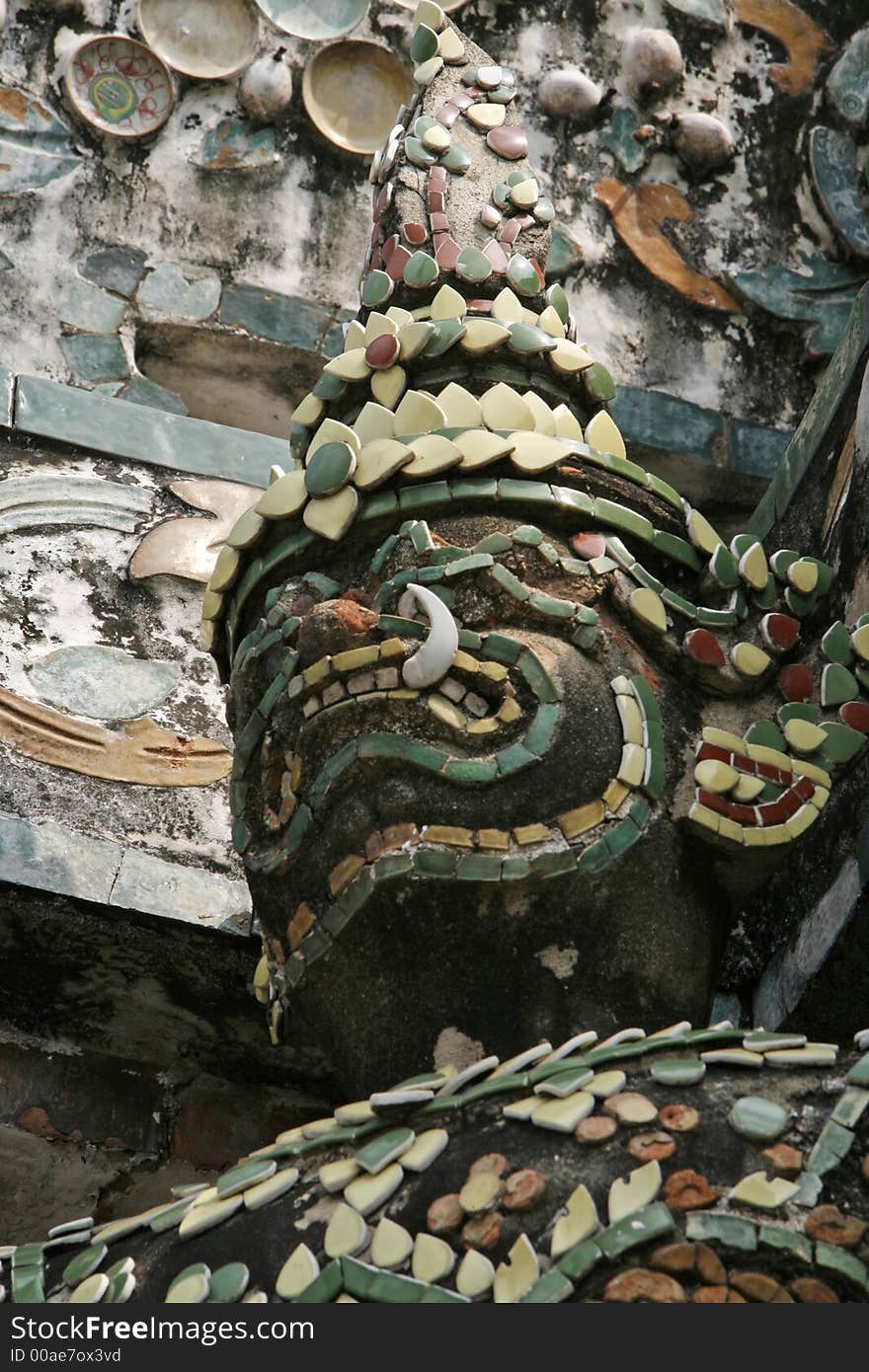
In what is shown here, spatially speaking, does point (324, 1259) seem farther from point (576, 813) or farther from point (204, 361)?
point (204, 361)

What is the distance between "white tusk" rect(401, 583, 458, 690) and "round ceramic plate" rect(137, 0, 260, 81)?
3405 mm

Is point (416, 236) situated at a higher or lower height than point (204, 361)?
higher

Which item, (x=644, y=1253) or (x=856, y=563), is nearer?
(x=644, y=1253)

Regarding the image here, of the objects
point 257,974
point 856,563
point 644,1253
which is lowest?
point 257,974

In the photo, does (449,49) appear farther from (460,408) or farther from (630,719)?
(630,719)

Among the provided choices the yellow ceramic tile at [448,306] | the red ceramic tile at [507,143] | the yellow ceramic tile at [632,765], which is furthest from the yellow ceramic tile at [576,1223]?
the red ceramic tile at [507,143]

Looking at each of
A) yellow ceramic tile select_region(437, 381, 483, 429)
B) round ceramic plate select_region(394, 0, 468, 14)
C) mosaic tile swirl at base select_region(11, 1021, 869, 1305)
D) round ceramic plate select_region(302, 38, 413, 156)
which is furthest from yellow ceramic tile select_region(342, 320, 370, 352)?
round ceramic plate select_region(394, 0, 468, 14)

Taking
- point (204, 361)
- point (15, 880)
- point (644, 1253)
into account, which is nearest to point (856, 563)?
point (644, 1253)

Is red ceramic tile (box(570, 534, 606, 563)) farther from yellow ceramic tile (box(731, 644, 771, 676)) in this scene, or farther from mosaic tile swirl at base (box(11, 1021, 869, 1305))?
mosaic tile swirl at base (box(11, 1021, 869, 1305))

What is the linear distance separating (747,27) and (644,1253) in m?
4.76

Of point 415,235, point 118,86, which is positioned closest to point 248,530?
point 415,235

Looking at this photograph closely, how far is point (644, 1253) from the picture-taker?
3.20 meters

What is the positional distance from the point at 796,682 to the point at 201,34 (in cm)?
357

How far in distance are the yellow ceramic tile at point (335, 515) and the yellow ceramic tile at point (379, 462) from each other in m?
0.03
